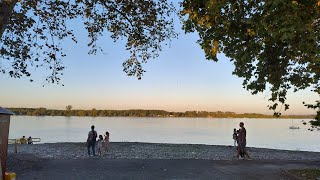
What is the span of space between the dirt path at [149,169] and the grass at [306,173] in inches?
16.4

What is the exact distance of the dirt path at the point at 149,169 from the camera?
15.1m

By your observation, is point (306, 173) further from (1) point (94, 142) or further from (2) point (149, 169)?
(1) point (94, 142)

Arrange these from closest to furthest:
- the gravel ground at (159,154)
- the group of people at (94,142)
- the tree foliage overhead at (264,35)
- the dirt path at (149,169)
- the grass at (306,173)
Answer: the tree foliage overhead at (264,35), the grass at (306,173), the dirt path at (149,169), the group of people at (94,142), the gravel ground at (159,154)

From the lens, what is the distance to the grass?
15.0m

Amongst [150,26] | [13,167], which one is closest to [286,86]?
[150,26]

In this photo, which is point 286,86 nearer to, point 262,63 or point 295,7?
point 262,63

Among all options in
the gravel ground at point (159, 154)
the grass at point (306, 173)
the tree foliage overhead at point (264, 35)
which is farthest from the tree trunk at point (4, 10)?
the gravel ground at point (159, 154)

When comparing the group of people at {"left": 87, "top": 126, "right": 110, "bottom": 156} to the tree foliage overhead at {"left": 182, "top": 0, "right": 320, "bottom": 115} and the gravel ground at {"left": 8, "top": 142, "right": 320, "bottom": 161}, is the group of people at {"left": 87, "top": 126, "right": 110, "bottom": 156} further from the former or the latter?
the tree foliage overhead at {"left": 182, "top": 0, "right": 320, "bottom": 115}

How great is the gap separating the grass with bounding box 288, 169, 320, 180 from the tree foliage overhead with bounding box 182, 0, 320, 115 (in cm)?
296

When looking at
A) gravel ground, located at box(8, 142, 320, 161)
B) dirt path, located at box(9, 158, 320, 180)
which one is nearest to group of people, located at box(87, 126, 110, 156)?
gravel ground, located at box(8, 142, 320, 161)

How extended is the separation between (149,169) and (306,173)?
20.1ft

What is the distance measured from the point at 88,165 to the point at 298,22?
1195 cm

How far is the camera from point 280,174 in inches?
631

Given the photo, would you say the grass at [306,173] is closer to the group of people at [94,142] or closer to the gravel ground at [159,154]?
the gravel ground at [159,154]
